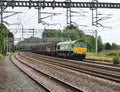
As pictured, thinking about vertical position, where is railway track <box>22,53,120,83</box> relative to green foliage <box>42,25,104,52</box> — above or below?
below

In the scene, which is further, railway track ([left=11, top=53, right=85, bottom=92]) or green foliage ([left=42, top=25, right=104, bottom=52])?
green foliage ([left=42, top=25, right=104, bottom=52])

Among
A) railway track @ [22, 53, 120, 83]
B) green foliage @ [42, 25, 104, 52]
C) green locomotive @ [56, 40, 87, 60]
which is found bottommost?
railway track @ [22, 53, 120, 83]

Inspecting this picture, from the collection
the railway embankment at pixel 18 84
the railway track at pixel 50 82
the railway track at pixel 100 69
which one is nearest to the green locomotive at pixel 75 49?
the railway track at pixel 100 69

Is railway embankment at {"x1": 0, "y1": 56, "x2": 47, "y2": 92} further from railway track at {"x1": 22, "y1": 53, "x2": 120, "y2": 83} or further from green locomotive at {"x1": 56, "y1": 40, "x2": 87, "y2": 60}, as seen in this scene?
green locomotive at {"x1": 56, "y1": 40, "x2": 87, "y2": 60}

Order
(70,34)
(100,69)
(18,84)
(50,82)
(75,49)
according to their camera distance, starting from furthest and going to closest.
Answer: (70,34), (75,49), (100,69), (50,82), (18,84)

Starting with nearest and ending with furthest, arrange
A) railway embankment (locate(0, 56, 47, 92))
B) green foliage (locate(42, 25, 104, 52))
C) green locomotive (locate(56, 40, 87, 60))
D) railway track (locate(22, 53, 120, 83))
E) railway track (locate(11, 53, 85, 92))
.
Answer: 1. railway track (locate(11, 53, 85, 92))
2. railway embankment (locate(0, 56, 47, 92))
3. railway track (locate(22, 53, 120, 83))
4. green locomotive (locate(56, 40, 87, 60))
5. green foliage (locate(42, 25, 104, 52))

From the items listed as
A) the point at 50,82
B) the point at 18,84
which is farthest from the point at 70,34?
the point at 18,84

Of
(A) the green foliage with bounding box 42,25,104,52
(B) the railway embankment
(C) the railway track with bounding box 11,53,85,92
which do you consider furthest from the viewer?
(A) the green foliage with bounding box 42,25,104,52

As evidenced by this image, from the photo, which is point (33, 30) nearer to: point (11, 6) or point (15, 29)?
point (15, 29)

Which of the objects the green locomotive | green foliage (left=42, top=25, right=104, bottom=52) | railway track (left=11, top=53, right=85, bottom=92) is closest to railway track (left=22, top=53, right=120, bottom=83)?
railway track (left=11, top=53, right=85, bottom=92)

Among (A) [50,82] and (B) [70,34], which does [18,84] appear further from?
(B) [70,34]

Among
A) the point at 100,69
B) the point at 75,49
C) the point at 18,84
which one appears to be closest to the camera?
the point at 18,84

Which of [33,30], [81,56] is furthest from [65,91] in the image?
[33,30]

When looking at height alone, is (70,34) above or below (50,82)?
above
